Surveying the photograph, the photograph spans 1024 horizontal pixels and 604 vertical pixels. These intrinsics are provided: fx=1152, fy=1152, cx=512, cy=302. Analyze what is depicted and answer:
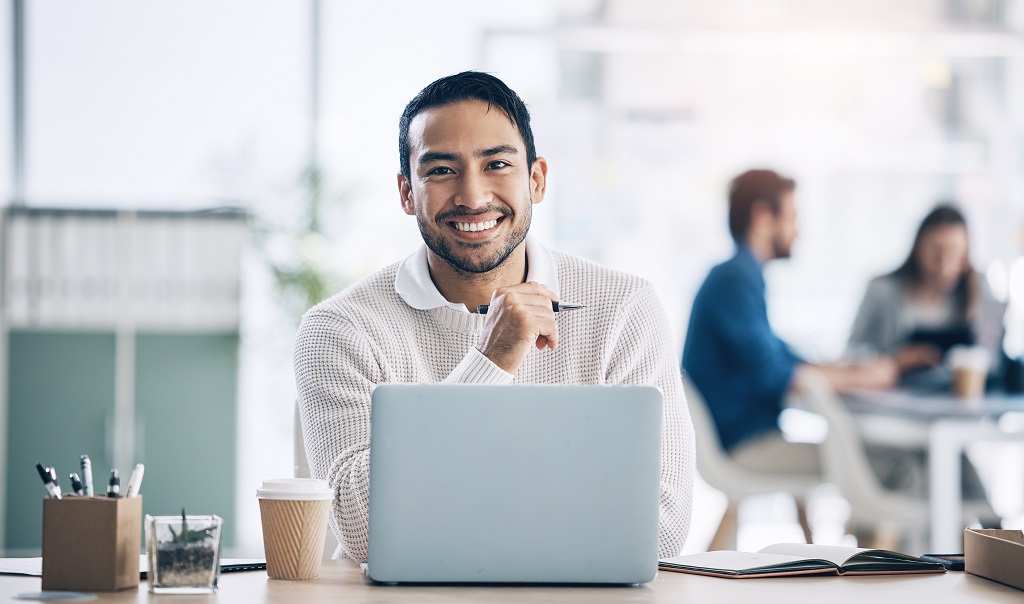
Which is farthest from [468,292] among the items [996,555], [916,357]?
[916,357]

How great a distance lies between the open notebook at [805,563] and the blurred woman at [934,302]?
294cm

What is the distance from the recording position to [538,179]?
6.88 ft

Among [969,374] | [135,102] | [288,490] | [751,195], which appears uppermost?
[135,102]

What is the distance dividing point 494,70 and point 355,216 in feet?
3.32

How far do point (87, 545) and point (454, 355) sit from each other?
0.79m

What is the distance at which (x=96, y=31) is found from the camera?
5.21 m

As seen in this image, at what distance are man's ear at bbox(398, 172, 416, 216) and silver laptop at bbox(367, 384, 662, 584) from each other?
89cm

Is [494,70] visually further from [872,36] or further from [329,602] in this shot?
[329,602]

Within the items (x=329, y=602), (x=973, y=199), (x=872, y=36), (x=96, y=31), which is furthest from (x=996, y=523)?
(x=96, y=31)

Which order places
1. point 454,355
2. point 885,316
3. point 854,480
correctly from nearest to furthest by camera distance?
point 454,355 → point 854,480 → point 885,316

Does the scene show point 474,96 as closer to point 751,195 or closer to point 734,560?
point 734,560

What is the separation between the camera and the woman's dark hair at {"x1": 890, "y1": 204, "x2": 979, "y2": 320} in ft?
14.0

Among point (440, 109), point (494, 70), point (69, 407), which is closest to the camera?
point (440, 109)

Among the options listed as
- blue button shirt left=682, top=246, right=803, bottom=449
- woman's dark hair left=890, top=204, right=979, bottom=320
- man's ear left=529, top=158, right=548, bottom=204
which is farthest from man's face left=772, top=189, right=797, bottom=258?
man's ear left=529, top=158, right=548, bottom=204
